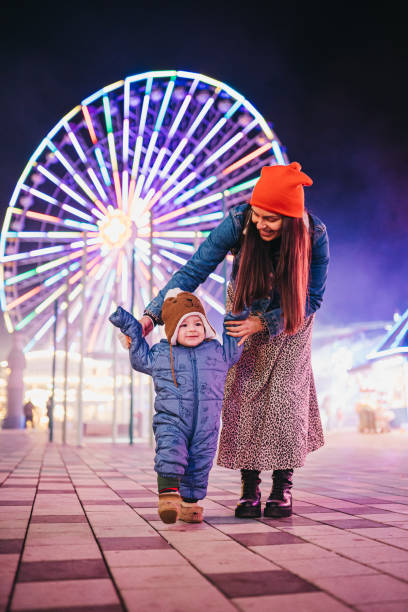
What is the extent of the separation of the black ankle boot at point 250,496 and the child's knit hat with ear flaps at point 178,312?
0.69 m

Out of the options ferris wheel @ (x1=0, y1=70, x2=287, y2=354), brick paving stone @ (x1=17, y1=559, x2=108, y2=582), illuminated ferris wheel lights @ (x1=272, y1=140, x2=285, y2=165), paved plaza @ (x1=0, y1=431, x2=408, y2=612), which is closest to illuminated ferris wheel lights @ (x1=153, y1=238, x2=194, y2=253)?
ferris wheel @ (x1=0, y1=70, x2=287, y2=354)

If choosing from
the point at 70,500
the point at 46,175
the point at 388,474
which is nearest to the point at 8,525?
the point at 70,500

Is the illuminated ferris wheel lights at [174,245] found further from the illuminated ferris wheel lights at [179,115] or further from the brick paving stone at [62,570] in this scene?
the brick paving stone at [62,570]

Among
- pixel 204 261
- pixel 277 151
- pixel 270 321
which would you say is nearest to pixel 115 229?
pixel 277 151

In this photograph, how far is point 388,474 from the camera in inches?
220

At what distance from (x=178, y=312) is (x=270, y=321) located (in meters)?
0.42

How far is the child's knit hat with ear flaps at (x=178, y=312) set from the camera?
2763 millimetres

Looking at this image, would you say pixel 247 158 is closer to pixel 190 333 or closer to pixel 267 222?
pixel 267 222

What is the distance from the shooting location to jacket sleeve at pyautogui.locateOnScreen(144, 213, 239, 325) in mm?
2961

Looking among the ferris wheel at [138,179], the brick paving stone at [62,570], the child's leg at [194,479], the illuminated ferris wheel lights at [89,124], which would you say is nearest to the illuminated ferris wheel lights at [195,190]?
the ferris wheel at [138,179]

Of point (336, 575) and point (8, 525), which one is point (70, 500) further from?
point (336, 575)

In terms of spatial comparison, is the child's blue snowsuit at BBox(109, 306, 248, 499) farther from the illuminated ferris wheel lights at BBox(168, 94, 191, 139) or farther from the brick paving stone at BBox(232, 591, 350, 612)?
the illuminated ferris wheel lights at BBox(168, 94, 191, 139)

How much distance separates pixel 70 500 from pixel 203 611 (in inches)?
90.2

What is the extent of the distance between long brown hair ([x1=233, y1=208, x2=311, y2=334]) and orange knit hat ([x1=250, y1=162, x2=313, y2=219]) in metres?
0.05
